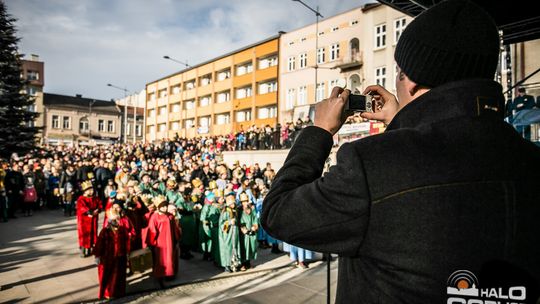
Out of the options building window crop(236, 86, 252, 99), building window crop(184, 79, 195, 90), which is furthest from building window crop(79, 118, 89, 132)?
building window crop(236, 86, 252, 99)

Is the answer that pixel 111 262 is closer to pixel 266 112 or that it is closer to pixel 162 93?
pixel 266 112

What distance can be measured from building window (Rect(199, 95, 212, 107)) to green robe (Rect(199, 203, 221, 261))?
4170cm

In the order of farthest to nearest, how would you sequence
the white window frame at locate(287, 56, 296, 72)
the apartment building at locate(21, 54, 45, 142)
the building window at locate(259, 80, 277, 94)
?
1. the apartment building at locate(21, 54, 45, 142)
2. the building window at locate(259, 80, 277, 94)
3. the white window frame at locate(287, 56, 296, 72)

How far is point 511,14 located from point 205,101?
1830 inches

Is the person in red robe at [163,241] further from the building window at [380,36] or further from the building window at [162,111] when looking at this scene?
the building window at [162,111]

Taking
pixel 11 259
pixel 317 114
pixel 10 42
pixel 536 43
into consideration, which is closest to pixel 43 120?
pixel 10 42

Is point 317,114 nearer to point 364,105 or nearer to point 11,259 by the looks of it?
point 364,105

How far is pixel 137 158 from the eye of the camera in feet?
83.7

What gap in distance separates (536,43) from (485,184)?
61.9 ft

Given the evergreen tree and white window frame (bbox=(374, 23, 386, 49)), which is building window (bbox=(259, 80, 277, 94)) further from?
the evergreen tree

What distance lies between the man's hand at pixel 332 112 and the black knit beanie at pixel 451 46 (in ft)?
0.87

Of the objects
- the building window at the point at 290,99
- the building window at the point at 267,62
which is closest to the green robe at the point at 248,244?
the building window at the point at 290,99

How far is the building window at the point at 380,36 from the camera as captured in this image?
26.4 metres

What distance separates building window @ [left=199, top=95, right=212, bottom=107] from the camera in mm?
50781
